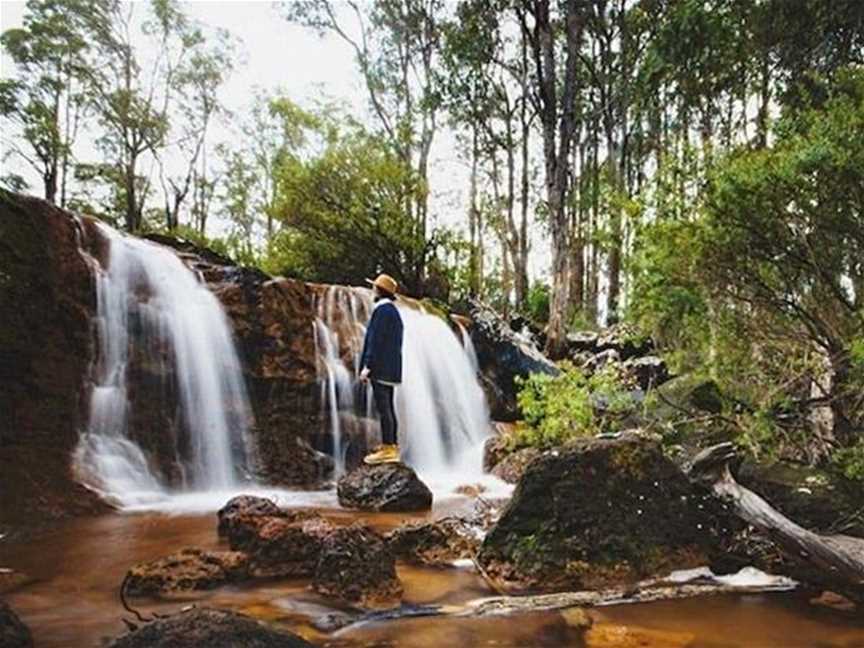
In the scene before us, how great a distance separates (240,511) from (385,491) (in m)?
2.05

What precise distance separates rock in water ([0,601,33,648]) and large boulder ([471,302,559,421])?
389 inches

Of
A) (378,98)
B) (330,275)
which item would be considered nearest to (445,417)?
(330,275)

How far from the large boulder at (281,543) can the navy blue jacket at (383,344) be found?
8.36ft

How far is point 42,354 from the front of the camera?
23.2 ft

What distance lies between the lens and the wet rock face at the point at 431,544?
435 centimetres

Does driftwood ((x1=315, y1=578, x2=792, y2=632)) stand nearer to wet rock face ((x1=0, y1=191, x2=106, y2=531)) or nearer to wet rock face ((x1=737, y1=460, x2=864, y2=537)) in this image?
wet rock face ((x1=737, y1=460, x2=864, y2=537))

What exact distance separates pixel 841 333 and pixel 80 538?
602cm

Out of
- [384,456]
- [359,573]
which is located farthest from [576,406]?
[359,573]

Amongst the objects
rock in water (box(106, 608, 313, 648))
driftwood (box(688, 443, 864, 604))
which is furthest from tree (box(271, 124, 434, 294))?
rock in water (box(106, 608, 313, 648))

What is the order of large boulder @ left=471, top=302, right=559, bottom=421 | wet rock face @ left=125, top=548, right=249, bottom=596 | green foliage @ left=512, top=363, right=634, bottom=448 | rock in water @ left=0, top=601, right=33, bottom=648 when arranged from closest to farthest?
rock in water @ left=0, top=601, right=33, bottom=648 < wet rock face @ left=125, top=548, right=249, bottom=596 < green foliage @ left=512, top=363, right=634, bottom=448 < large boulder @ left=471, top=302, right=559, bottom=421

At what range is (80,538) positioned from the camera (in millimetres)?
5059

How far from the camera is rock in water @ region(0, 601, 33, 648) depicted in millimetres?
2592

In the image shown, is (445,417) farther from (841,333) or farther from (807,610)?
(807,610)

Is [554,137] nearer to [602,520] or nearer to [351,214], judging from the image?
[351,214]
